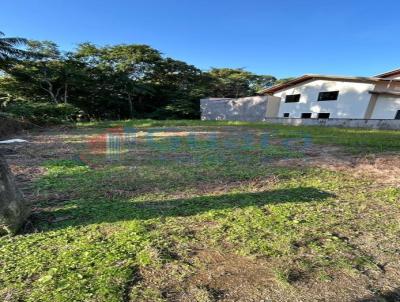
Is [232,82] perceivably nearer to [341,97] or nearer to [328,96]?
[328,96]

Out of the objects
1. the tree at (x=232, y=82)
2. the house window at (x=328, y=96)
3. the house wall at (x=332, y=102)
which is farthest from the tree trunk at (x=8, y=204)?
Result: the tree at (x=232, y=82)

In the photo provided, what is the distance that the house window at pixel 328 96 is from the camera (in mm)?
17141

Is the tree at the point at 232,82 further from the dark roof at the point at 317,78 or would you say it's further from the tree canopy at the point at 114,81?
the dark roof at the point at 317,78

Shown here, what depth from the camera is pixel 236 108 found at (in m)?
22.8

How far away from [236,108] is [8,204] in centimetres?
2127

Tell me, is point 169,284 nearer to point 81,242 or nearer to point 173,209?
point 81,242

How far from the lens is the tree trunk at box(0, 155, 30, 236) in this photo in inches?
98.1

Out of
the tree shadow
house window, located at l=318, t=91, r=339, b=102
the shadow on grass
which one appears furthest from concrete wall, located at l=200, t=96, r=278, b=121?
the tree shadow

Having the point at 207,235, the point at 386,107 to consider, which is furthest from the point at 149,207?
the point at 386,107

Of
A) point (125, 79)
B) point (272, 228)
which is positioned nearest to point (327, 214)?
point (272, 228)

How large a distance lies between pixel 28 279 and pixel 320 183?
3.88 metres

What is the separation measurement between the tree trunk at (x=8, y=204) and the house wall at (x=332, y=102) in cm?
1728

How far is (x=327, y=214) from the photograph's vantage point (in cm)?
310

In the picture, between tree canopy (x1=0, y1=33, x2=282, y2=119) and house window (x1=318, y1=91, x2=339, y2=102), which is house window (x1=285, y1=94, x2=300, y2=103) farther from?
tree canopy (x1=0, y1=33, x2=282, y2=119)
